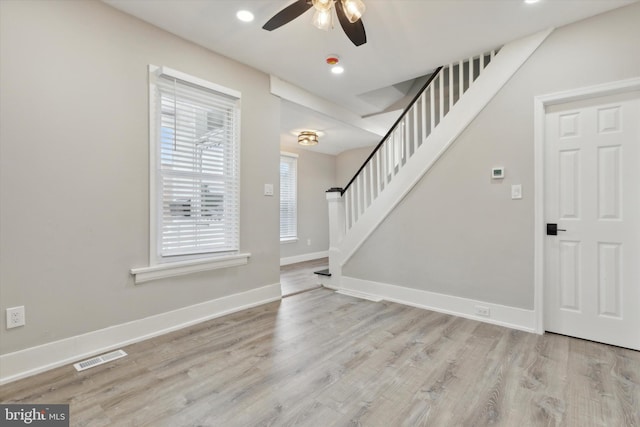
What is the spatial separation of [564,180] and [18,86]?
4106 mm

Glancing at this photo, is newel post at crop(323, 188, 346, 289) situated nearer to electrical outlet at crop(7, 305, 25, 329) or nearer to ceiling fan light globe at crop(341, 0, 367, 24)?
ceiling fan light globe at crop(341, 0, 367, 24)

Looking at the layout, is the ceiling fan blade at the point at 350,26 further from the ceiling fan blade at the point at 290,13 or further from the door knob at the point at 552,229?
the door knob at the point at 552,229

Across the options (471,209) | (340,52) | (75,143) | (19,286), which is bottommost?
(19,286)

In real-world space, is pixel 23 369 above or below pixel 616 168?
below

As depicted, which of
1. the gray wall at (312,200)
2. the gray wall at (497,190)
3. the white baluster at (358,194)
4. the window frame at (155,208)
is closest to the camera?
the gray wall at (497,190)

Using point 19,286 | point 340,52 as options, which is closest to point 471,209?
point 340,52

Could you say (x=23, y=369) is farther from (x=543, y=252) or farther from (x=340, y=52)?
(x=543, y=252)

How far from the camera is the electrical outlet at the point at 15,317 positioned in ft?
6.31

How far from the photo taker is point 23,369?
196 cm

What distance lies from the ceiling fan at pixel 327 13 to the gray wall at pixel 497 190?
1.65 m

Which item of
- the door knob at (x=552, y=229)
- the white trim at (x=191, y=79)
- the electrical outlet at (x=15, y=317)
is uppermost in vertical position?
the white trim at (x=191, y=79)

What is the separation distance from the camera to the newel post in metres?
4.14

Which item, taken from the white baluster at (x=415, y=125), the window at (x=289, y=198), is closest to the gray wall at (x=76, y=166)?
the white baluster at (x=415, y=125)

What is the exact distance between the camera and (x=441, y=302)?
10.6ft
